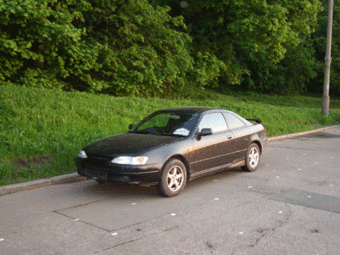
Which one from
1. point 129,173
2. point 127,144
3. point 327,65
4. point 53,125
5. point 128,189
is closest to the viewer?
point 129,173

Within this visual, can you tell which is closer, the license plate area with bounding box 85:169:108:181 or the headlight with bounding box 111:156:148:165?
the headlight with bounding box 111:156:148:165

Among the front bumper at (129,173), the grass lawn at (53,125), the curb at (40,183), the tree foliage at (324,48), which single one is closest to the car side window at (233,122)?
the front bumper at (129,173)

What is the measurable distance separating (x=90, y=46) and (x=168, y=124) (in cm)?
1034

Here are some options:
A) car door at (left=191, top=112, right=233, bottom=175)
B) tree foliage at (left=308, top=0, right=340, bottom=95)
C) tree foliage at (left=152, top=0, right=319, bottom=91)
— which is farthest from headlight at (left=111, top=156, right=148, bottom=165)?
tree foliage at (left=308, top=0, right=340, bottom=95)

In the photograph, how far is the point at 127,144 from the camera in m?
6.48

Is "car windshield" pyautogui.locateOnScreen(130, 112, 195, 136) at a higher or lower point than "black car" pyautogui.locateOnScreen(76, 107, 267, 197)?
higher

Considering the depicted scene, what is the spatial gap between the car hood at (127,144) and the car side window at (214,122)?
79cm

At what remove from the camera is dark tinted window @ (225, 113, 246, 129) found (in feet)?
26.2

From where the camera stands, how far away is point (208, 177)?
308 inches

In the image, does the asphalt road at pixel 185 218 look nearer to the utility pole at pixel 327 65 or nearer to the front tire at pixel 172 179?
the front tire at pixel 172 179

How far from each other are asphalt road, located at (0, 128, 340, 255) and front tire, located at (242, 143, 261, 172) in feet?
1.30

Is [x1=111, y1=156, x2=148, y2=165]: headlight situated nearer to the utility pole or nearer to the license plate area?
the license plate area

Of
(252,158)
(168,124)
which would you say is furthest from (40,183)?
(252,158)

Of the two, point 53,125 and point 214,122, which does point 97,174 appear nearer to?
point 214,122
